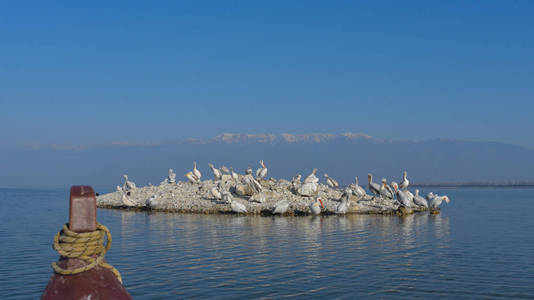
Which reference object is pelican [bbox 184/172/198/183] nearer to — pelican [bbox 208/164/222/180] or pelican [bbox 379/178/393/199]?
pelican [bbox 208/164/222/180]

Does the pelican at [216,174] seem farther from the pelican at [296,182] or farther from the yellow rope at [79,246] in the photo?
the yellow rope at [79,246]

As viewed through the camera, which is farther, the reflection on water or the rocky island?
the rocky island

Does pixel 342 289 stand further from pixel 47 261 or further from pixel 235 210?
pixel 235 210

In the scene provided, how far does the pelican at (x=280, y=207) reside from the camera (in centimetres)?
3641

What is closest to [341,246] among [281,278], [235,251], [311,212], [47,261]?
[235,251]

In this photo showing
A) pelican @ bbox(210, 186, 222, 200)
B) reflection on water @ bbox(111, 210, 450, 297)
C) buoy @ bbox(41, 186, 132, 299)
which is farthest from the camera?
pelican @ bbox(210, 186, 222, 200)

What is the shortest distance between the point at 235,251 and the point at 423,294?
899 centimetres

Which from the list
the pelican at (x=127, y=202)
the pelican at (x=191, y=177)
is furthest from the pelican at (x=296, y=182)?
the pelican at (x=127, y=202)

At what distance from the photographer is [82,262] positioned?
441cm

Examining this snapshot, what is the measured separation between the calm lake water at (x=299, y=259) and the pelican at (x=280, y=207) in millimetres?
4663

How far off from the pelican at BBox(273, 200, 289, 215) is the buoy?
32055 millimetres

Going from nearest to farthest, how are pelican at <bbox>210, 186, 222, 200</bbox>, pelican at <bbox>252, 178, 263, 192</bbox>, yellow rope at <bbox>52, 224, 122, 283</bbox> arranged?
yellow rope at <bbox>52, 224, 122, 283</bbox> → pelican at <bbox>252, 178, 263, 192</bbox> → pelican at <bbox>210, 186, 222, 200</bbox>

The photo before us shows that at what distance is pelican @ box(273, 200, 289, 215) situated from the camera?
119ft

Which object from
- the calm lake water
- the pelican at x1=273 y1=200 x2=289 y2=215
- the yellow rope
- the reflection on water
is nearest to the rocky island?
the pelican at x1=273 y1=200 x2=289 y2=215
